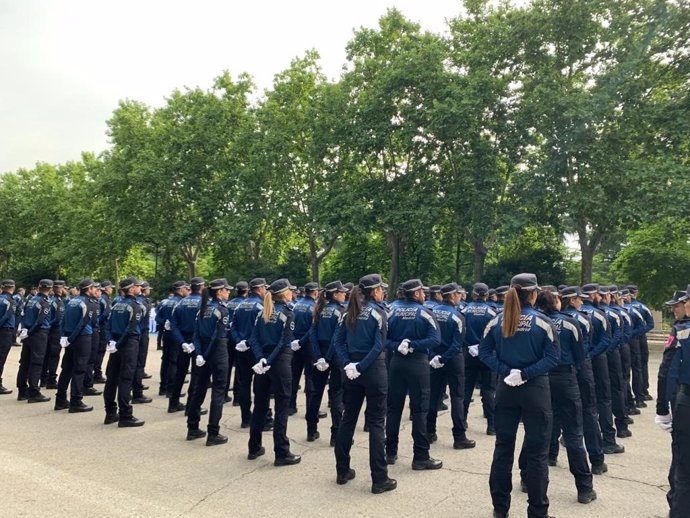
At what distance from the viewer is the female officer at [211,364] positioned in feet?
25.1

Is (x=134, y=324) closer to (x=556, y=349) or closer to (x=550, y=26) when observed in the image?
(x=556, y=349)

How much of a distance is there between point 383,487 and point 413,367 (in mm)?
1379

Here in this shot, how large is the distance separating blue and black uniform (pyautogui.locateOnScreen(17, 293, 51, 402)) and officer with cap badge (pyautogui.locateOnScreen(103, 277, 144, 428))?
268 cm

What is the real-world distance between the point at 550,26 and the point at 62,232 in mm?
42713

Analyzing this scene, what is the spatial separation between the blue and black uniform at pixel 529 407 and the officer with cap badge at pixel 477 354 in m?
3.27

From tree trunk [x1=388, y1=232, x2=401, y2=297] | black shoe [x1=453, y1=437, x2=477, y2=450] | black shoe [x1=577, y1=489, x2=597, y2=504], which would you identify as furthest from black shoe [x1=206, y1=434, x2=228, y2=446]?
tree trunk [x1=388, y1=232, x2=401, y2=297]

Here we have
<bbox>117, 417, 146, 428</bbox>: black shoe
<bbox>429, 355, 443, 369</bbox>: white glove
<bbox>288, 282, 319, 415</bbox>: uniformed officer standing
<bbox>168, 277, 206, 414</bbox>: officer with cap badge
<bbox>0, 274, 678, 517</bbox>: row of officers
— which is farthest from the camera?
<bbox>168, 277, 206, 414</bbox>: officer with cap badge

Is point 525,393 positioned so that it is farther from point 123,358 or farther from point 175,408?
point 175,408

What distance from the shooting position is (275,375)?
6.77m

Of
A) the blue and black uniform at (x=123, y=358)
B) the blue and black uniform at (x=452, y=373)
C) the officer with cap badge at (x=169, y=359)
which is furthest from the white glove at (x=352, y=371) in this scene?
the officer with cap badge at (x=169, y=359)

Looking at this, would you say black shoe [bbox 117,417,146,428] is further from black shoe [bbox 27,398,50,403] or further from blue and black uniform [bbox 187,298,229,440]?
black shoe [bbox 27,398,50,403]

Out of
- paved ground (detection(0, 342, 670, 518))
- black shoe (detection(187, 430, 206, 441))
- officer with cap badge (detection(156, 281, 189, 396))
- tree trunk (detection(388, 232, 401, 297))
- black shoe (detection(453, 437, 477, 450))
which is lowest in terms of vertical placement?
paved ground (detection(0, 342, 670, 518))

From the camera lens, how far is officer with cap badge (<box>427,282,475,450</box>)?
24.7 feet

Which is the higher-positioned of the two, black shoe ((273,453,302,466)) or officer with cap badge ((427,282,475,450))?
officer with cap badge ((427,282,475,450))
